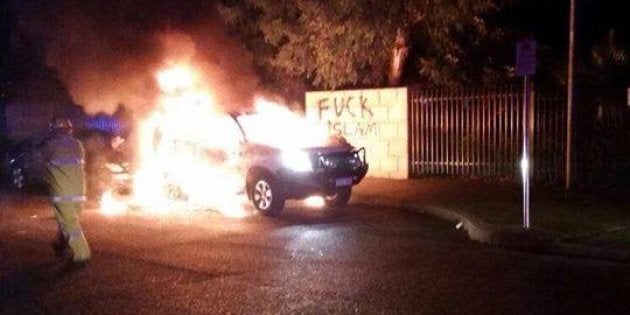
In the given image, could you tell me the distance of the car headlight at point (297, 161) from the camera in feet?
44.0

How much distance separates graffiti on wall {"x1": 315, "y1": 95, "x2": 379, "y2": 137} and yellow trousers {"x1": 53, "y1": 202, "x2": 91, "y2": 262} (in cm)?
1060

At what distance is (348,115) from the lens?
790 inches

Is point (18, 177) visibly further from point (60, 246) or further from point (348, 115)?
point (60, 246)

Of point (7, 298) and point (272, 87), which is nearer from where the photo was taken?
point (7, 298)

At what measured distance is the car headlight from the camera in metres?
13.4

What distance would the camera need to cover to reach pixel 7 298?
7.93 metres

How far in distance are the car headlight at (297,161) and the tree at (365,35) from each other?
5.83m

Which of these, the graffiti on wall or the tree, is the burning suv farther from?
the graffiti on wall

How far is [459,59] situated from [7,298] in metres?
13.2

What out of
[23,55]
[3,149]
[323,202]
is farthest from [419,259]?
[23,55]

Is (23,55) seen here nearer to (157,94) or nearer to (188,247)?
(157,94)

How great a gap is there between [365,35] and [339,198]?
541cm

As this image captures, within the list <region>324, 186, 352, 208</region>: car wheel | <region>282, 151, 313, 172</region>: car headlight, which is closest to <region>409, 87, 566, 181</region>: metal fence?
<region>324, 186, 352, 208</region>: car wheel

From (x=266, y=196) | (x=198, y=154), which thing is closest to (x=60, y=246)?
(x=266, y=196)
